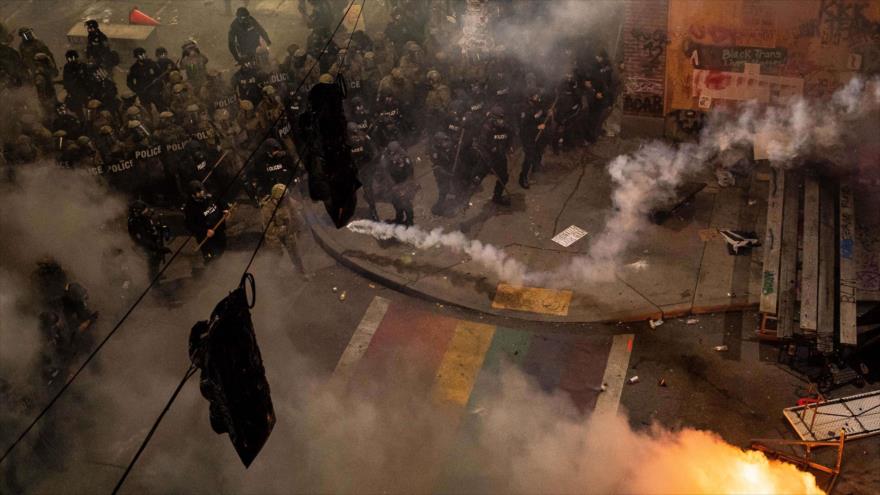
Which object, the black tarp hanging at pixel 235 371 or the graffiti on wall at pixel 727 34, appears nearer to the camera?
the black tarp hanging at pixel 235 371

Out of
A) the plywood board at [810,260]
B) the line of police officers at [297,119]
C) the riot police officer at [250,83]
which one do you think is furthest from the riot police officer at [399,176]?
the plywood board at [810,260]

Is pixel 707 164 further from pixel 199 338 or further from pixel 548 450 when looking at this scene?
pixel 199 338

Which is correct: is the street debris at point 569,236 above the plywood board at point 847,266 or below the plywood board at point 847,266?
below

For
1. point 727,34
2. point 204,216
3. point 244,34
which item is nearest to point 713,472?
point 727,34

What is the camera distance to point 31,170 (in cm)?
1449

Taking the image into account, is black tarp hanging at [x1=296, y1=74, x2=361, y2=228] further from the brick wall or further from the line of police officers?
the brick wall

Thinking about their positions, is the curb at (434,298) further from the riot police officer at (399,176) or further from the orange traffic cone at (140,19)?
the orange traffic cone at (140,19)

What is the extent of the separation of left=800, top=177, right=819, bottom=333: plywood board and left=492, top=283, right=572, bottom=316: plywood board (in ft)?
10.3

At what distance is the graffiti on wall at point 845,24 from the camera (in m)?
12.2

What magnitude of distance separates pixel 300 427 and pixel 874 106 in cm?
996

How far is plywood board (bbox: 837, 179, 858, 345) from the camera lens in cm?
1015

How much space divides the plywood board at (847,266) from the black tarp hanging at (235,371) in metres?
7.25

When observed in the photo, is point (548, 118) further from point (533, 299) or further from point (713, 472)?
point (713, 472)

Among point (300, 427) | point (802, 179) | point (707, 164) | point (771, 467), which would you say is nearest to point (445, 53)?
point (707, 164)
